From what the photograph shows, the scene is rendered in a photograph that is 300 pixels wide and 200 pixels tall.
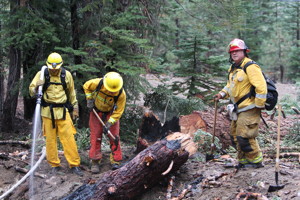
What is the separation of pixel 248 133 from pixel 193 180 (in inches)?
50.2

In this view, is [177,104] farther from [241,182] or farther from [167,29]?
[241,182]

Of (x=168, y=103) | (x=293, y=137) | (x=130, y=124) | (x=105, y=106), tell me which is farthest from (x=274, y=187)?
(x=130, y=124)

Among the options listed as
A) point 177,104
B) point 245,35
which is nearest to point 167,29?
point 177,104

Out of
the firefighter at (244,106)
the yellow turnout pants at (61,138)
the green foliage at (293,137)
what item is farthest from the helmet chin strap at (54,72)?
→ the green foliage at (293,137)

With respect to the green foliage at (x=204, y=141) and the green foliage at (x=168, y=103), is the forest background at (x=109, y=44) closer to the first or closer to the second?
the green foliage at (x=168, y=103)

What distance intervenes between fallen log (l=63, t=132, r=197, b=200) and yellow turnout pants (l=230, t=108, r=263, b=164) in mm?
1178

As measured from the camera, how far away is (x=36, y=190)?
5.60 metres

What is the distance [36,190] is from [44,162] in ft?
3.65

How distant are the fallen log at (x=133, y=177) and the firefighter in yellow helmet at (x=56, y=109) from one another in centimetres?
140

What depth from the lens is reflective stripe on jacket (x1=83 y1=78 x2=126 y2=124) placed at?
6.19 meters

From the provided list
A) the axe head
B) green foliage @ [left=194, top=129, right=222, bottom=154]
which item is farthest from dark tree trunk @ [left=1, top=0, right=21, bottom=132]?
the axe head

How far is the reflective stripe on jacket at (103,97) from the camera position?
6.19 metres

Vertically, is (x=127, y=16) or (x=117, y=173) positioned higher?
(x=127, y=16)

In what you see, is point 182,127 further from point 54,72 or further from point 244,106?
point 54,72
